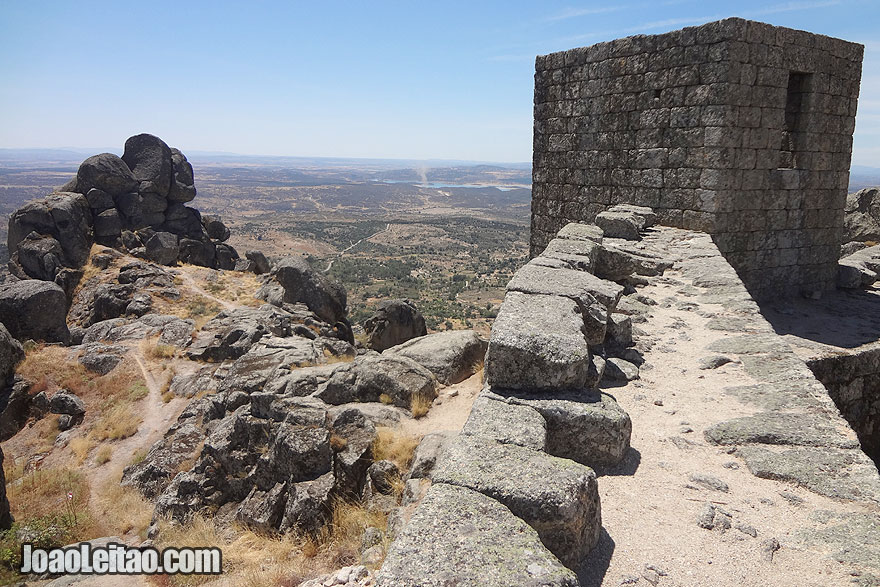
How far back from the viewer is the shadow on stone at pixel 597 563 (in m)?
2.19

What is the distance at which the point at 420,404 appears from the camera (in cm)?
642

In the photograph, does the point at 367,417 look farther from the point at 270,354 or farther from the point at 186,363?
the point at 186,363

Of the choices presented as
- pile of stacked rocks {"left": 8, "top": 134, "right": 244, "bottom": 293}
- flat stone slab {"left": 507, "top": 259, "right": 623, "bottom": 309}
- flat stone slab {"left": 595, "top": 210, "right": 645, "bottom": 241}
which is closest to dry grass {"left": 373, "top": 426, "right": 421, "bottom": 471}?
flat stone slab {"left": 507, "top": 259, "right": 623, "bottom": 309}

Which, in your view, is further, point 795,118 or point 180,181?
point 180,181

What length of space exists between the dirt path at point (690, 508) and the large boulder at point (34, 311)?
57.9 feet

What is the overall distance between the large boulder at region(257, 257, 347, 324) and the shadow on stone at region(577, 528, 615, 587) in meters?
17.3

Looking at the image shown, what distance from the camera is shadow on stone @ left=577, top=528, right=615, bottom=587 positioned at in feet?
7.18

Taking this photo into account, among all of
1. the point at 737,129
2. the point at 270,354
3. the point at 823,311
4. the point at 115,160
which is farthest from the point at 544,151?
the point at 115,160

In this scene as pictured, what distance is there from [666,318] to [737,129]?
4372mm

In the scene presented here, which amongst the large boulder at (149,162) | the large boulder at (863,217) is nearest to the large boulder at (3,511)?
the large boulder at (863,217)

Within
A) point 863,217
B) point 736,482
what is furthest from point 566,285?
point 863,217

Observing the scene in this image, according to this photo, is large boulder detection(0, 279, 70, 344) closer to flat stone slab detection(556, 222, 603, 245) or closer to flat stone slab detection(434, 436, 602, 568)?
flat stone slab detection(556, 222, 603, 245)

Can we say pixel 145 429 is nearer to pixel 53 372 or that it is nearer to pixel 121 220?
pixel 53 372

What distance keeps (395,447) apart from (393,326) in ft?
37.3
